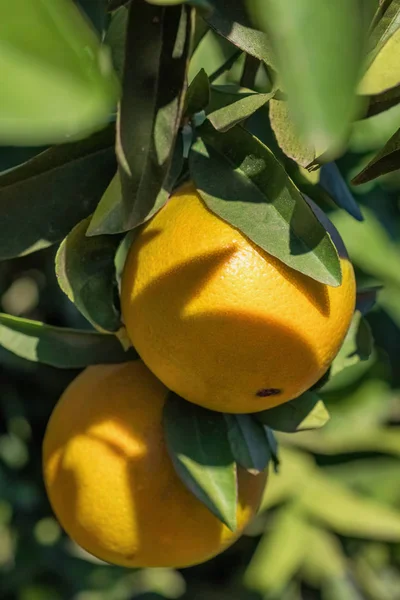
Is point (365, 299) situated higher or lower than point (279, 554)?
higher

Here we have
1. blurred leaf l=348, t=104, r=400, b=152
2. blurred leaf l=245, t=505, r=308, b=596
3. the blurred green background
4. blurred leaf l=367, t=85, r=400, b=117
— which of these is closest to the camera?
blurred leaf l=367, t=85, r=400, b=117

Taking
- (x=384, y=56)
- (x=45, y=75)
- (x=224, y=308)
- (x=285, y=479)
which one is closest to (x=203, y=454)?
(x=224, y=308)

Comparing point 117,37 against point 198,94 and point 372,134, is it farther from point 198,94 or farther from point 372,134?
point 372,134

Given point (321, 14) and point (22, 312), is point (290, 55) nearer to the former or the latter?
point (321, 14)

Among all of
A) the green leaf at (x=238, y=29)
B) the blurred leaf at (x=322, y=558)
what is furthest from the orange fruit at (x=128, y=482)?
the blurred leaf at (x=322, y=558)

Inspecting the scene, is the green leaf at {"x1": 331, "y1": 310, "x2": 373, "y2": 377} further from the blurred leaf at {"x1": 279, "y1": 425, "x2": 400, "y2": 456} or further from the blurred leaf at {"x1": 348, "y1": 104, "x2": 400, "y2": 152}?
the blurred leaf at {"x1": 279, "y1": 425, "x2": 400, "y2": 456}

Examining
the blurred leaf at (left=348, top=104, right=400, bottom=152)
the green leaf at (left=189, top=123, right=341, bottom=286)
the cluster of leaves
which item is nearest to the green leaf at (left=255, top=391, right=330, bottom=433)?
the cluster of leaves

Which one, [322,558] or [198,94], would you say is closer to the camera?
[198,94]

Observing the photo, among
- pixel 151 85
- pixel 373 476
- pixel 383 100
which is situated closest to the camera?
pixel 151 85
